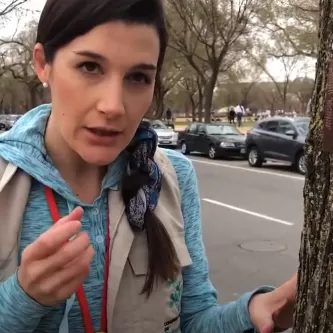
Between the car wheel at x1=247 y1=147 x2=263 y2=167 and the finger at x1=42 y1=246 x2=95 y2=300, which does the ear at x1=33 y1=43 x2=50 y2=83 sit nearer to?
the finger at x1=42 y1=246 x2=95 y2=300

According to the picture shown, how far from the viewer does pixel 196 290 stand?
166cm

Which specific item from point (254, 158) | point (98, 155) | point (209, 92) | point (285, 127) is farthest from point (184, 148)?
point (98, 155)

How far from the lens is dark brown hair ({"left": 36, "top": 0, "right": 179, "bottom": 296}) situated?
1.39 m

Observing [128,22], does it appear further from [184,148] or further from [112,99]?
[184,148]

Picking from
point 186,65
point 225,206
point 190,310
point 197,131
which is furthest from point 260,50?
→ point 190,310

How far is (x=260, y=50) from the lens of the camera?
32219 mm

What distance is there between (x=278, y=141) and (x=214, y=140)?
4.39m

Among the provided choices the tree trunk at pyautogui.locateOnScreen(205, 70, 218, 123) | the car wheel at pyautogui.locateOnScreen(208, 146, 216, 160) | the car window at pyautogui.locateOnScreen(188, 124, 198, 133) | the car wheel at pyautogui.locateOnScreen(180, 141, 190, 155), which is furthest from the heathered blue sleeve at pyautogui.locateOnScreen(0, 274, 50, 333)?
Answer: the tree trunk at pyautogui.locateOnScreen(205, 70, 218, 123)

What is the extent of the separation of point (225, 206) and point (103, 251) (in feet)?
29.4

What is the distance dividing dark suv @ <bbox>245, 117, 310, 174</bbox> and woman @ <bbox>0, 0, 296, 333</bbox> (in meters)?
13.3

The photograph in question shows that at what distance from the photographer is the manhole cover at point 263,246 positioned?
23.9ft

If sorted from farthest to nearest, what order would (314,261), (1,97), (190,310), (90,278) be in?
(1,97)
(190,310)
(90,278)
(314,261)

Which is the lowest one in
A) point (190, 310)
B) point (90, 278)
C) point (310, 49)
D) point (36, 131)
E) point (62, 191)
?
point (190, 310)

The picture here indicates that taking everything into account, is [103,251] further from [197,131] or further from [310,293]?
[197,131]
